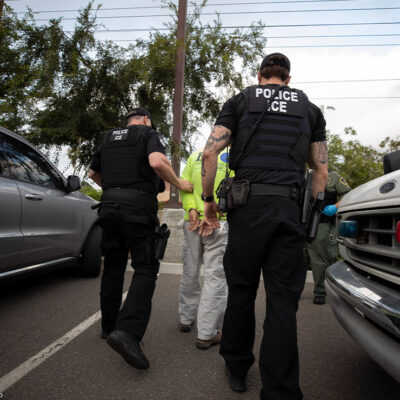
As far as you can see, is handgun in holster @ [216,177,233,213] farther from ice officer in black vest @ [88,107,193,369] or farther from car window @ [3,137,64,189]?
car window @ [3,137,64,189]

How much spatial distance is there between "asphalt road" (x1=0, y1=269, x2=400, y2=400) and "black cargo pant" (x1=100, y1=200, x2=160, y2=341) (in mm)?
276

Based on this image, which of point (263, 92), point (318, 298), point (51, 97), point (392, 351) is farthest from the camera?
point (51, 97)

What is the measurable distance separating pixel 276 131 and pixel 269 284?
33.2 inches

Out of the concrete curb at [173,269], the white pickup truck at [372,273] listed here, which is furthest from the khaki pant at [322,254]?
the white pickup truck at [372,273]

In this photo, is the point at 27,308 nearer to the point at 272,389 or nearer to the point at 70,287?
the point at 70,287

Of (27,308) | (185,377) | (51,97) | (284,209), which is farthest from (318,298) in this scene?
(51,97)

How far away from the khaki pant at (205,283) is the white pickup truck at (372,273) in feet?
2.91

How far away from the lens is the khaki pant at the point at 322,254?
4034 millimetres

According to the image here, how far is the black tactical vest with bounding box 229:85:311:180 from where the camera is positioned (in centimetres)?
199

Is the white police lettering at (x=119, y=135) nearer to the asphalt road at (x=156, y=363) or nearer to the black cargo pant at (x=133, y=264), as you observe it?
the black cargo pant at (x=133, y=264)

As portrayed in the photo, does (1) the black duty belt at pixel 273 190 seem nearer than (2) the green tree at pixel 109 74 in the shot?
Yes

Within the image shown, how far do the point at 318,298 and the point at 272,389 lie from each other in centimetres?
243

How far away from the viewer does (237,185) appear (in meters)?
2.00

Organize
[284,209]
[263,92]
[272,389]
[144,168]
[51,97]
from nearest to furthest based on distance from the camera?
1. [272,389]
2. [284,209]
3. [263,92]
4. [144,168]
5. [51,97]
